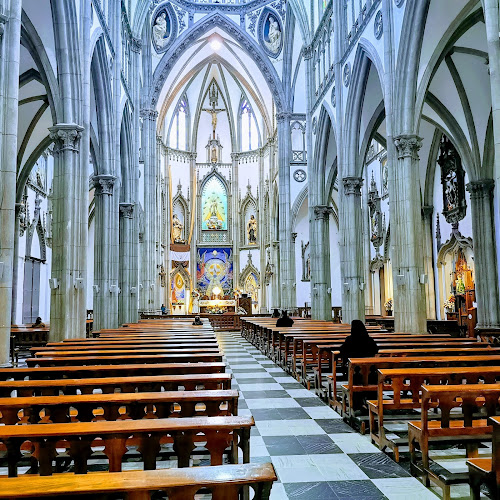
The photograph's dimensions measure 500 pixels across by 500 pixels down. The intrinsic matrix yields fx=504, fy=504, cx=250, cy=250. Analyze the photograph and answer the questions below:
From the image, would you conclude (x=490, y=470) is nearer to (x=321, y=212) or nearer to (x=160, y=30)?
(x=321, y=212)

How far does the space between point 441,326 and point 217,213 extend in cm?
2898

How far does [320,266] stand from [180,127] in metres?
25.4

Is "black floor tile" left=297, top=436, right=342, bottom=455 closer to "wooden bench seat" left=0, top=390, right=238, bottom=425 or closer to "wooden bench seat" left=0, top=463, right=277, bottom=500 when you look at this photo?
"wooden bench seat" left=0, top=390, right=238, bottom=425

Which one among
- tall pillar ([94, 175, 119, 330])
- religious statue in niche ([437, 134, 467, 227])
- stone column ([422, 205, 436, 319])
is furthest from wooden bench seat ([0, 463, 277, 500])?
stone column ([422, 205, 436, 319])

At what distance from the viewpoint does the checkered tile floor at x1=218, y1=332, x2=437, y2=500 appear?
14.1 ft

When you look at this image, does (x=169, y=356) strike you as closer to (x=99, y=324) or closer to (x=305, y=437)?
(x=305, y=437)

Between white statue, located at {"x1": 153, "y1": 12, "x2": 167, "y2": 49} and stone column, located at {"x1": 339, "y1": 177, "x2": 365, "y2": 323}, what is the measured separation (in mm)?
19146

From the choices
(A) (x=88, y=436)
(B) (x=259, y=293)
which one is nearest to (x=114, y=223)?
(A) (x=88, y=436)

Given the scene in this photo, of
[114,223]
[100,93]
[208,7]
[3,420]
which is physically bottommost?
[3,420]

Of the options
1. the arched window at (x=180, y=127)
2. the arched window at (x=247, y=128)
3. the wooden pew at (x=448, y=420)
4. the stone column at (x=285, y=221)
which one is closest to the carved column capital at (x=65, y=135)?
the wooden pew at (x=448, y=420)

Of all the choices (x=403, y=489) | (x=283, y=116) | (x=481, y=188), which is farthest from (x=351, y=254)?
(x=283, y=116)

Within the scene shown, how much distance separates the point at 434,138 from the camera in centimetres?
2273

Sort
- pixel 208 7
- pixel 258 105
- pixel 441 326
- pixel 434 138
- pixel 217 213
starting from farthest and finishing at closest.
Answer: pixel 217 213 < pixel 258 105 < pixel 208 7 < pixel 434 138 < pixel 441 326

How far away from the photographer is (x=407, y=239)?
516 inches
